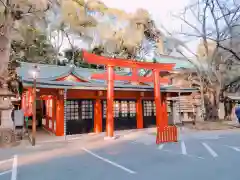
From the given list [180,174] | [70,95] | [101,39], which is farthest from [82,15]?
[180,174]

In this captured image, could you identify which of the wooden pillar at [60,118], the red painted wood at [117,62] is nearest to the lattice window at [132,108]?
the red painted wood at [117,62]

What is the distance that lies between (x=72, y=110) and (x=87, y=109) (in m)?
1.07

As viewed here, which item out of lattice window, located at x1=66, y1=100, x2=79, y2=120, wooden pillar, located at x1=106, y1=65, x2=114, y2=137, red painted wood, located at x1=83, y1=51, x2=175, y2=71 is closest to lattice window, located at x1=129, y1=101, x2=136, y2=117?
red painted wood, located at x1=83, y1=51, x2=175, y2=71

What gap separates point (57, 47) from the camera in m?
38.1

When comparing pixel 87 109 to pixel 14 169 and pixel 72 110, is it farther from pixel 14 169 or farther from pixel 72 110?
pixel 14 169

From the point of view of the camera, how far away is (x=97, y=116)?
1594cm

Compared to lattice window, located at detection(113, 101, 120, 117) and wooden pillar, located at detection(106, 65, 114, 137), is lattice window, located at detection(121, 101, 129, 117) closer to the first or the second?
A: lattice window, located at detection(113, 101, 120, 117)

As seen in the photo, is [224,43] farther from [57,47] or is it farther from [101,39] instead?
[57,47]

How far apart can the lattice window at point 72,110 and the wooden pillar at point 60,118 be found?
0.68m

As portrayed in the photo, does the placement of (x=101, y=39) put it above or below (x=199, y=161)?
above

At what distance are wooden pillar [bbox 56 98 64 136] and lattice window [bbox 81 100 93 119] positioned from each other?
5.39 ft

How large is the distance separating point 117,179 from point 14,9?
11903mm

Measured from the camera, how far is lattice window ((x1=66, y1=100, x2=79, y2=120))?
1511cm

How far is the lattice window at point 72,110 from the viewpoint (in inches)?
595
